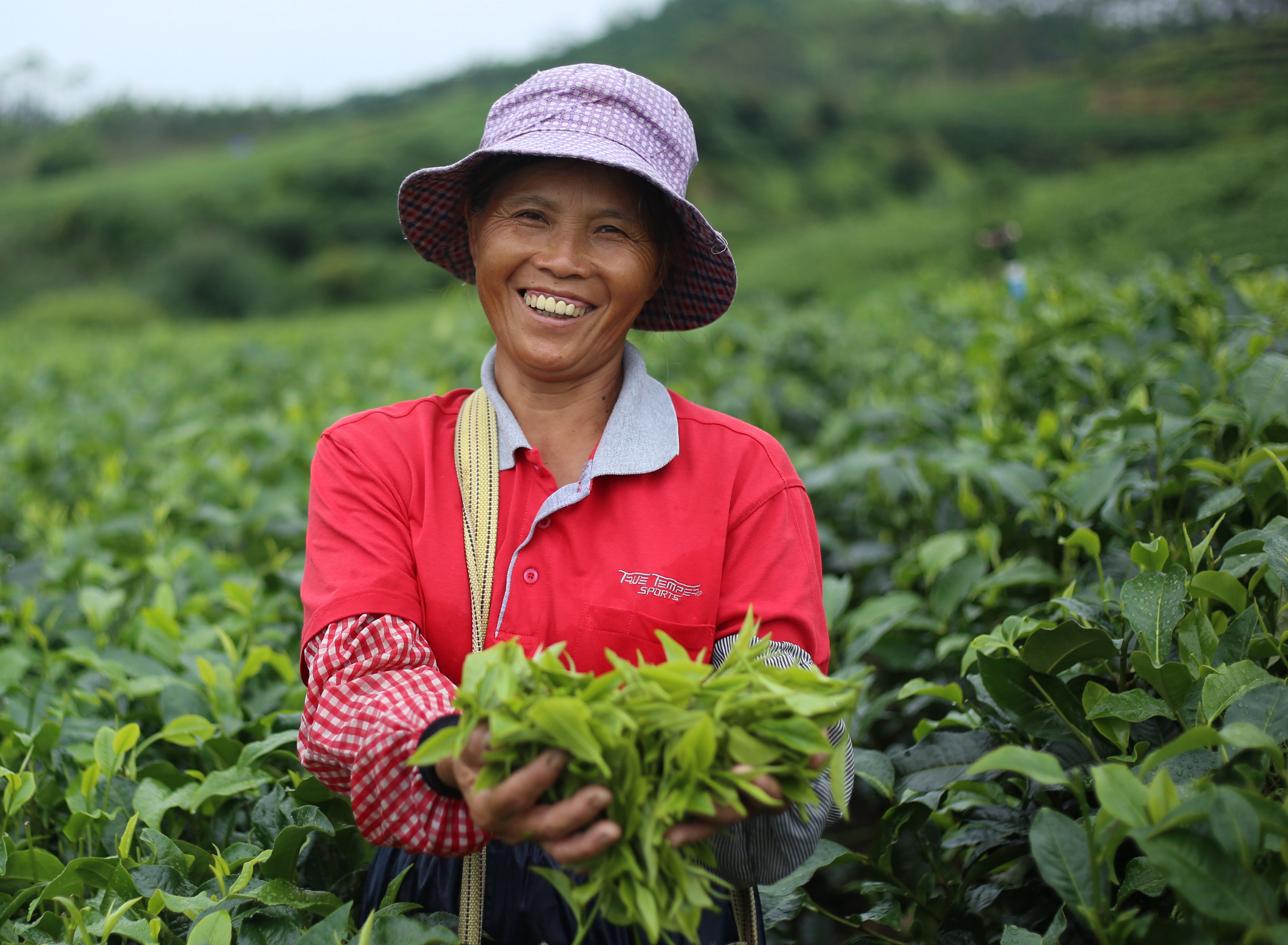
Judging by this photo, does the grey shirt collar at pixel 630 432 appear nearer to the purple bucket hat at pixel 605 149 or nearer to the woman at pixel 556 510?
the woman at pixel 556 510

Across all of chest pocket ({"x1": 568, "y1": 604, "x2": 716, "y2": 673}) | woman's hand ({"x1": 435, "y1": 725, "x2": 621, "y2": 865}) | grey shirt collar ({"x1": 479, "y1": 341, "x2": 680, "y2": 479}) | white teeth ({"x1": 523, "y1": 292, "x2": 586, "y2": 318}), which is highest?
white teeth ({"x1": 523, "y1": 292, "x2": 586, "y2": 318})

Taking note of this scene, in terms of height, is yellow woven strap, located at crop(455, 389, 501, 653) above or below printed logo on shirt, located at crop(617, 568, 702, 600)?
above

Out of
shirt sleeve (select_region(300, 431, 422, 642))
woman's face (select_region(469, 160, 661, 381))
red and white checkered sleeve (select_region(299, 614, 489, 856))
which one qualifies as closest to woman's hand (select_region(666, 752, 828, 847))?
red and white checkered sleeve (select_region(299, 614, 489, 856))

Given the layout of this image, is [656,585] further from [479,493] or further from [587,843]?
[587,843]

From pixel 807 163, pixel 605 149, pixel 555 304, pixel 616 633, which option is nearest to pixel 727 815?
pixel 616 633

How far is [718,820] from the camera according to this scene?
98 cm

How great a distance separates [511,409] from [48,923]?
0.94 metres

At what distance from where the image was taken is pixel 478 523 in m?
1.35

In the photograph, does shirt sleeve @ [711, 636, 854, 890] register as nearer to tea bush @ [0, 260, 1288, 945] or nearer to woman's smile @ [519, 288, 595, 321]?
tea bush @ [0, 260, 1288, 945]

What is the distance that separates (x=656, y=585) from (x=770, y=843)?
35 cm

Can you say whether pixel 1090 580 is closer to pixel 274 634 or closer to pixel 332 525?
pixel 332 525

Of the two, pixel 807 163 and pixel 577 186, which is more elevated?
pixel 807 163

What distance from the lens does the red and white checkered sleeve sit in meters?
1.10

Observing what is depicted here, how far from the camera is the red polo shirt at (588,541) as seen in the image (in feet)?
4.25
